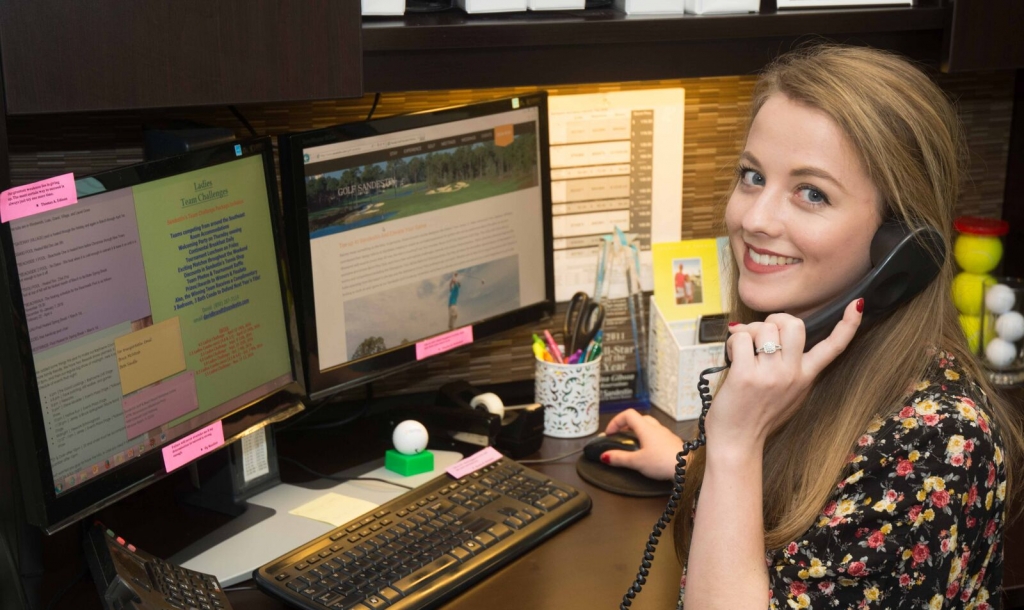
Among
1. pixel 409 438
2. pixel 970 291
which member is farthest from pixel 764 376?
pixel 970 291

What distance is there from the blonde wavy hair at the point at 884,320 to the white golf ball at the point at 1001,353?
61 cm

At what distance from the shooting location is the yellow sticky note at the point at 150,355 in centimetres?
116

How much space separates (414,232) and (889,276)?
0.66 m

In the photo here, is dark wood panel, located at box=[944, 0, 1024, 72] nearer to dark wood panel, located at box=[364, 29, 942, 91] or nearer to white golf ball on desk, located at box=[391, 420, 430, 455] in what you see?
dark wood panel, located at box=[364, 29, 942, 91]

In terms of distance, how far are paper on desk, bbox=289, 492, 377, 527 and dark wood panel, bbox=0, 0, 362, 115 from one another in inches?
20.8

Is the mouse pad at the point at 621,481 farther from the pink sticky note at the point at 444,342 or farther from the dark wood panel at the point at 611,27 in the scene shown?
the dark wood panel at the point at 611,27

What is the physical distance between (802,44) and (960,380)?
58 centimetres

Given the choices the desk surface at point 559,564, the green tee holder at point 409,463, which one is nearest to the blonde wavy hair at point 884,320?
the desk surface at point 559,564

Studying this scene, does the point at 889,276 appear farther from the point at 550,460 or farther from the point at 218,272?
the point at 218,272

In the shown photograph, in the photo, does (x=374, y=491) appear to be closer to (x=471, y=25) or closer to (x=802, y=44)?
(x=471, y=25)

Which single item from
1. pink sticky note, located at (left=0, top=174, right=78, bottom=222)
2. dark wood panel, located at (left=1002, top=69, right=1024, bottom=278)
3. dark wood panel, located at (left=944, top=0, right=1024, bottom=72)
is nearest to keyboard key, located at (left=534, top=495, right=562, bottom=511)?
pink sticky note, located at (left=0, top=174, right=78, bottom=222)

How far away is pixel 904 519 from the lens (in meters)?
1.02

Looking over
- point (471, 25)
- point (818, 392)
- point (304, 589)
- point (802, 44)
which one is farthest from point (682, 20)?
point (304, 589)

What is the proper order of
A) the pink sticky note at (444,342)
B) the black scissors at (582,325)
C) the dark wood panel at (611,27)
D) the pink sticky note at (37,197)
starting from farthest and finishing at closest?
1. the black scissors at (582,325)
2. the pink sticky note at (444,342)
3. the dark wood panel at (611,27)
4. the pink sticky note at (37,197)
